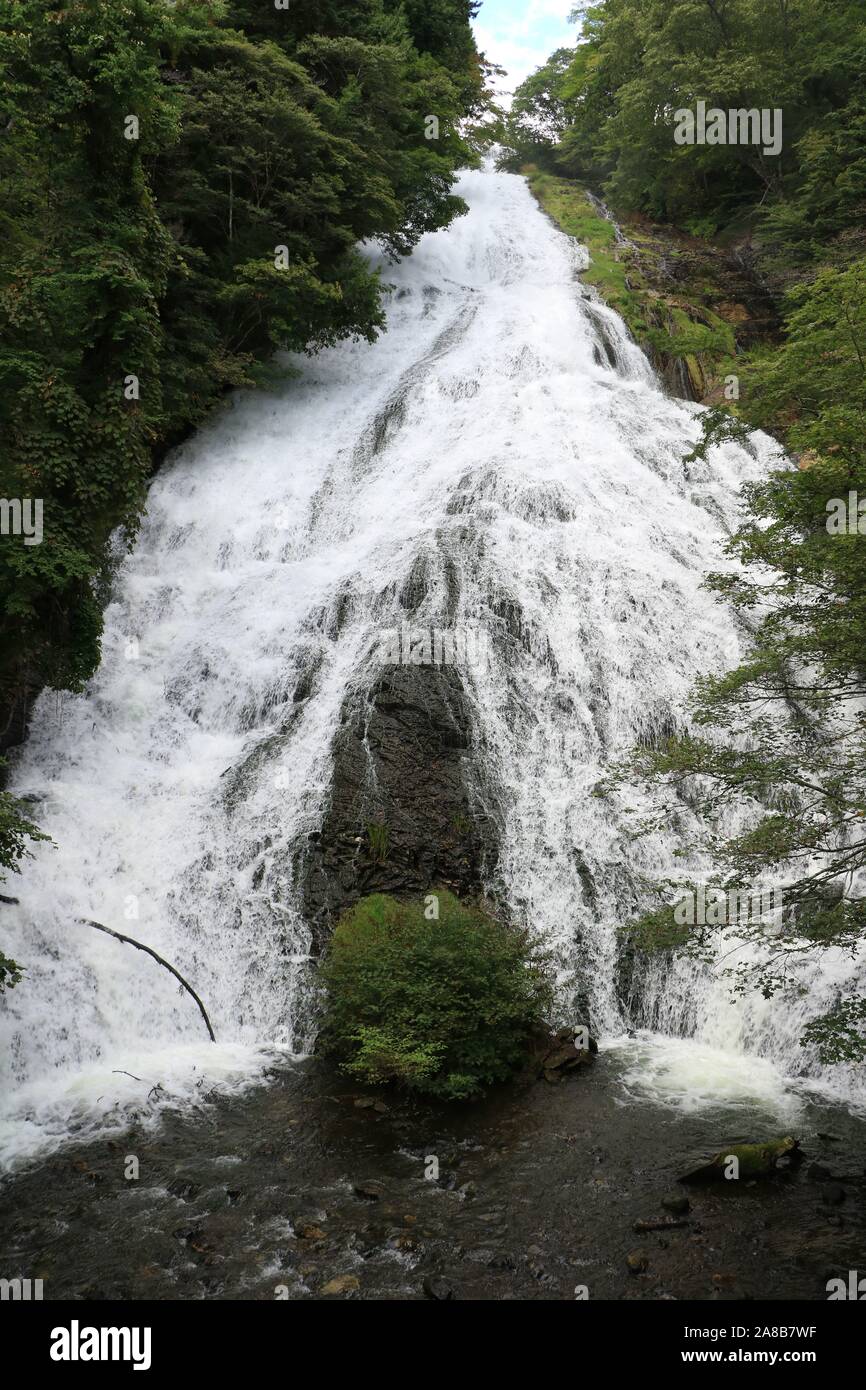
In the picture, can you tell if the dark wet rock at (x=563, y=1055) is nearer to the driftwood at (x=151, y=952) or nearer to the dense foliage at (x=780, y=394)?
the dense foliage at (x=780, y=394)

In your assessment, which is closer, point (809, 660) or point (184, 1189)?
point (809, 660)

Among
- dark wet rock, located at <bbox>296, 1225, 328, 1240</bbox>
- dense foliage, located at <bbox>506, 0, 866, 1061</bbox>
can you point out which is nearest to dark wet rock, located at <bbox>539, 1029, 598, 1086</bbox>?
dense foliage, located at <bbox>506, 0, 866, 1061</bbox>

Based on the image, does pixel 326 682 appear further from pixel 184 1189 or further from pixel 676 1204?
pixel 676 1204

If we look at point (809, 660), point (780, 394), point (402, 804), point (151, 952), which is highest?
point (780, 394)

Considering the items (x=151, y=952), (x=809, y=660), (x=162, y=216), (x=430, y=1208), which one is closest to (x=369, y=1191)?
(x=430, y=1208)

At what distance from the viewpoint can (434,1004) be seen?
9.77 metres

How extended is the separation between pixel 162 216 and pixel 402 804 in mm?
15724

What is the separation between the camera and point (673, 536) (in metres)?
17.4

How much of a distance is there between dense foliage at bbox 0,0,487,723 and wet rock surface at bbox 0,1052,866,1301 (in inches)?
294

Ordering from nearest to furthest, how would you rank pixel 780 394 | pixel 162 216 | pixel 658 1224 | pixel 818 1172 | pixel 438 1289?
1. pixel 438 1289
2. pixel 658 1224
3. pixel 818 1172
4. pixel 780 394
5. pixel 162 216

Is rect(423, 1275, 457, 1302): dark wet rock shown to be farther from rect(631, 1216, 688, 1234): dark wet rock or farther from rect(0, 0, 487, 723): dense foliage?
rect(0, 0, 487, 723): dense foliage
